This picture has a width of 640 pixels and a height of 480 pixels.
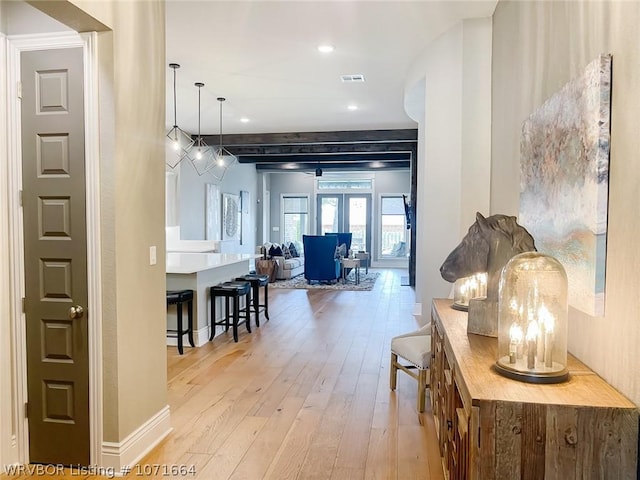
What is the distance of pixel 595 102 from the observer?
162 centimetres

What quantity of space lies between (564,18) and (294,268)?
Result: 9.42m

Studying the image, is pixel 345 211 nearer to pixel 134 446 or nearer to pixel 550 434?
pixel 134 446

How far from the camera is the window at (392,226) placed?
46.9ft

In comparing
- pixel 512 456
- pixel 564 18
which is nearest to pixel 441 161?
pixel 564 18

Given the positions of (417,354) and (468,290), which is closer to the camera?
(468,290)

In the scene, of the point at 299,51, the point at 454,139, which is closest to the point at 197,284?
the point at 299,51

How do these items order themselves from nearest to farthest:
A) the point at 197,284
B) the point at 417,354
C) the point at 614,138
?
the point at 614,138
the point at 417,354
the point at 197,284

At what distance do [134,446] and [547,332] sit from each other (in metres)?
2.17

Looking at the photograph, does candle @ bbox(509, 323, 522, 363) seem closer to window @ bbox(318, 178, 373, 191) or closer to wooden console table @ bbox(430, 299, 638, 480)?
wooden console table @ bbox(430, 299, 638, 480)

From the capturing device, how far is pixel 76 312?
7.73ft

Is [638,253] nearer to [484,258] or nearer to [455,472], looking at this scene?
[484,258]

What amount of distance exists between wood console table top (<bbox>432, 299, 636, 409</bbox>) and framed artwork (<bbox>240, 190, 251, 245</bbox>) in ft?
35.3

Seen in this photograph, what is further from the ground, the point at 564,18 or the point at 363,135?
the point at 363,135

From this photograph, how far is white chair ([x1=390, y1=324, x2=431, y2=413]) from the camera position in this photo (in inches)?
120
